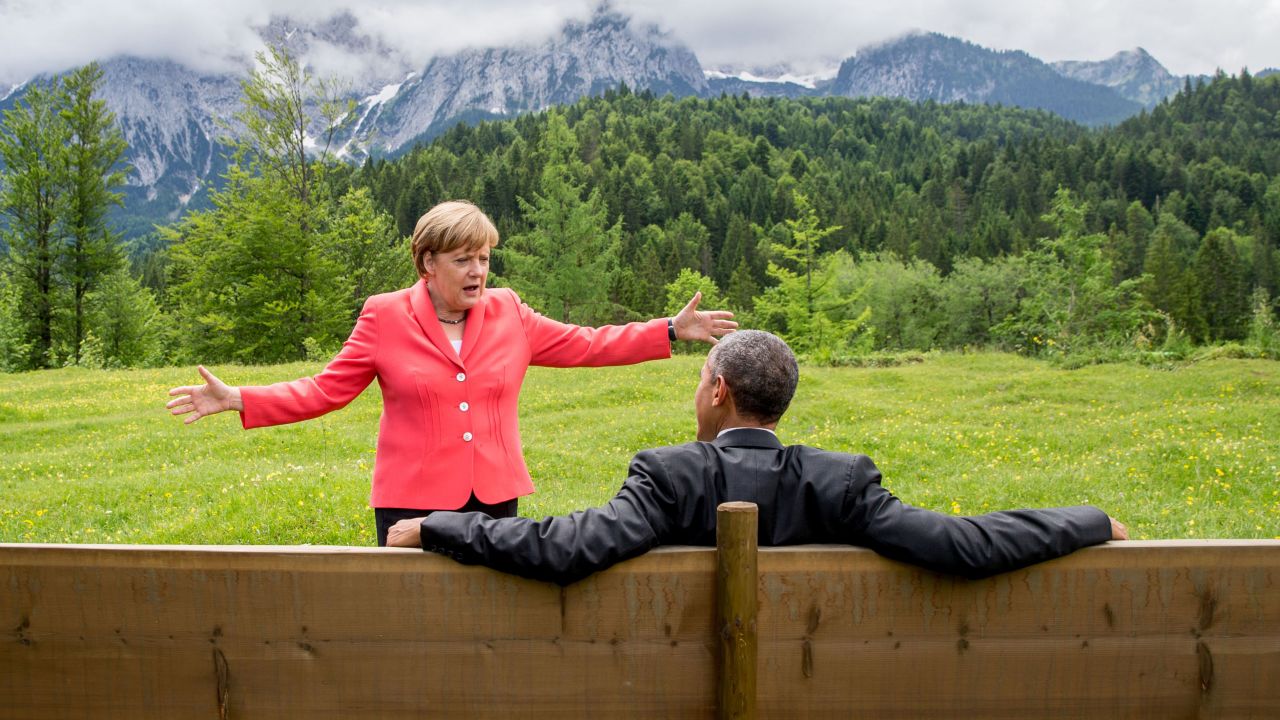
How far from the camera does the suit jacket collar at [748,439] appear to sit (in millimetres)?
2883

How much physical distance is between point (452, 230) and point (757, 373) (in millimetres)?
1481

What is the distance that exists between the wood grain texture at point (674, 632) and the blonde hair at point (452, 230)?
5.28 feet

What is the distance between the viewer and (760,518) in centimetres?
272

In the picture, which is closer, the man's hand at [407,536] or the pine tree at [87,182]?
the man's hand at [407,536]

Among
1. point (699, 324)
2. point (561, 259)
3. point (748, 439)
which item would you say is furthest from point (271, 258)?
point (748, 439)

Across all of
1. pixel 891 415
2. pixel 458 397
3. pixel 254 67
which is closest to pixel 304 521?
pixel 458 397

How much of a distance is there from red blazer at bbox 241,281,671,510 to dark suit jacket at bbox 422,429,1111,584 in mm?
1208

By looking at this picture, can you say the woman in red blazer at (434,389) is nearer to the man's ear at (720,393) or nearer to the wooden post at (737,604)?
the man's ear at (720,393)

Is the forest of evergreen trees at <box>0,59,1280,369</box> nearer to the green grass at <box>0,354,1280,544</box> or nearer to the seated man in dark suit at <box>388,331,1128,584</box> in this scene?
the green grass at <box>0,354,1280,544</box>

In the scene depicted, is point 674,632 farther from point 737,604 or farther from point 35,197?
point 35,197

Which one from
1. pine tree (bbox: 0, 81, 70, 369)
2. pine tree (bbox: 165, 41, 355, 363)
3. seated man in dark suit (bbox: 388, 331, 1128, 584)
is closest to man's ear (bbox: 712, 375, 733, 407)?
seated man in dark suit (bbox: 388, 331, 1128, 584)

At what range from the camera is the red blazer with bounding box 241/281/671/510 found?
3771 millimetres

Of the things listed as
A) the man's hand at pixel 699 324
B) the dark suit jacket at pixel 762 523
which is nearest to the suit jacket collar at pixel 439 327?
the man's hand at pixel 699 324

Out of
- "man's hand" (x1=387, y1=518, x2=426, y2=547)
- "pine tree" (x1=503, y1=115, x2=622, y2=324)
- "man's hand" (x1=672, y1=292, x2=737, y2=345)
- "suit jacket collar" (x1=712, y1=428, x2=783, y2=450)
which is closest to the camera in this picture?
"man's hand" (x1=387, y1=518, x2=426, y2=547)
